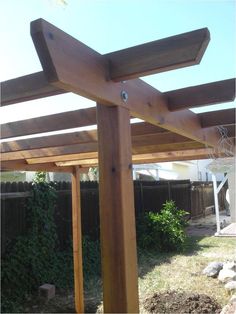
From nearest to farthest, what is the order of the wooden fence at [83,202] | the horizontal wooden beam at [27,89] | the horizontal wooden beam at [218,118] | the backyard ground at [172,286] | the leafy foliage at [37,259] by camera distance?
→ the horizontal wooden beam at [27,89] → the horizontal wooden beam at [218,118] → the backyard ground at [172,286] → the leafy foliage at [37,259] → the wooden fence at [83,202]

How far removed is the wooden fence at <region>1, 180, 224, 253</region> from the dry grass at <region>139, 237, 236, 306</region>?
164 cm

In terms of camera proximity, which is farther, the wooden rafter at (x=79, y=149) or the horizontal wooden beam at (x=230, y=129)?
the wooden rafter at (x=79, y=149)

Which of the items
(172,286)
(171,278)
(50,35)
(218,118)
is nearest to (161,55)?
(50,35)

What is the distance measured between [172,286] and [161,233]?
3.11 m

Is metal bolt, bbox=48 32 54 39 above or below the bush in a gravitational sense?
above

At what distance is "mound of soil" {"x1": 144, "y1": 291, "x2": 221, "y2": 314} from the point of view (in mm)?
4762

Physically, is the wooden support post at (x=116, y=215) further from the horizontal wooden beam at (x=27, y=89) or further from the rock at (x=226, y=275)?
the rock at (x=226, y=275)

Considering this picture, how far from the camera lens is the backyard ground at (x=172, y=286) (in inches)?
200

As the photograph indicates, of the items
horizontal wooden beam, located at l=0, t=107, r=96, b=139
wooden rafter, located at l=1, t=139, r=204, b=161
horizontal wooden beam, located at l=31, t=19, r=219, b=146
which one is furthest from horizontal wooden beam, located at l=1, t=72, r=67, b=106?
wooden rafter, located at l=1, t=139, r=204, b=161

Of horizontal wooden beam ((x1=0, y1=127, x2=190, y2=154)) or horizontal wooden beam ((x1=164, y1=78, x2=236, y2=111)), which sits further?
horizontal wooden beam ((x1=0, y1=127, x2=190, y2=154))

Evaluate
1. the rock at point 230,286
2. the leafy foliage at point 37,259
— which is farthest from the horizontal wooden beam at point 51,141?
the rock at point 230,286

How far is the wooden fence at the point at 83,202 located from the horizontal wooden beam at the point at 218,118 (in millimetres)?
3705

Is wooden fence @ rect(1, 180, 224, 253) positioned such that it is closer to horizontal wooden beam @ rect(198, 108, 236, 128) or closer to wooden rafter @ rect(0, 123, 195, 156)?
wooden rafter @ rect(0, 123, 195, 156)

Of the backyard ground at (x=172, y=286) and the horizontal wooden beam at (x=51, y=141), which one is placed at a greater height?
the horizontal wooden beam at (x=51, y=141)
